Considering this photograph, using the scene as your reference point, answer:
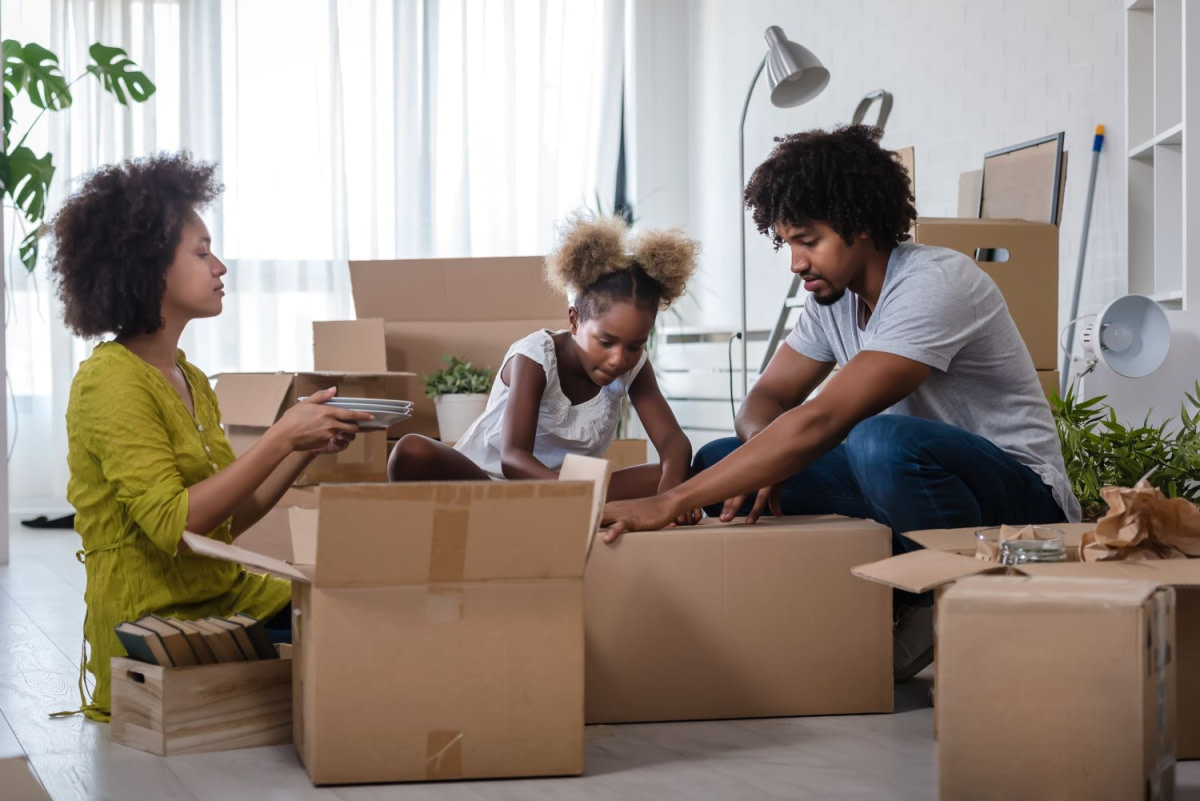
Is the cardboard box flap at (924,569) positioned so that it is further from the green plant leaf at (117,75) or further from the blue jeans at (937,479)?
the green plant leaf at (117,75)

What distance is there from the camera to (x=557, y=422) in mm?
2365

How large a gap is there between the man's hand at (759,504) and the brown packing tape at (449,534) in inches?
21.0

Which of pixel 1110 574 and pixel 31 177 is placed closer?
pixel 1110 574

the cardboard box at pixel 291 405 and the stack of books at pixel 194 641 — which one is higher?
the cardboard box at pixel 291 405

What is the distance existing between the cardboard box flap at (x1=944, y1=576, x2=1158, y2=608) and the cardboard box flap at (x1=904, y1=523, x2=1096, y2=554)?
0.20m

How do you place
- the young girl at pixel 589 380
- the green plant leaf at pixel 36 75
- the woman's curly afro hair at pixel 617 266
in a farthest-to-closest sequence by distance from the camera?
the green plant leaf at pixel 36 75 → the woman's curly afro hair at pixel 617 266 → the young girl at pixel 589 380

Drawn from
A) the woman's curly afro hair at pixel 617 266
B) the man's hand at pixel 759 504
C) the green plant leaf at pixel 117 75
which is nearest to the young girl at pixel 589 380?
the woman's curly afro hair at pixel 617 266

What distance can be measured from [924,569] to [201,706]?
0.89m

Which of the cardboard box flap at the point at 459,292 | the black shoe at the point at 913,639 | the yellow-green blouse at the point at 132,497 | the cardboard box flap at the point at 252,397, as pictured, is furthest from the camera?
the cardboard box flap at the point at 459,292

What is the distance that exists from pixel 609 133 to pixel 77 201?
4.02m

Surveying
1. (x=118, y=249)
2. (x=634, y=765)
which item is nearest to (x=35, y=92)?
(x=118, y=249)

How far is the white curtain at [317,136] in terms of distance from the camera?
500 centimetres

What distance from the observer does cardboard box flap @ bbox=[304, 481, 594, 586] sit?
132 centimetres

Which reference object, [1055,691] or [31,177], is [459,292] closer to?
[31,177]
